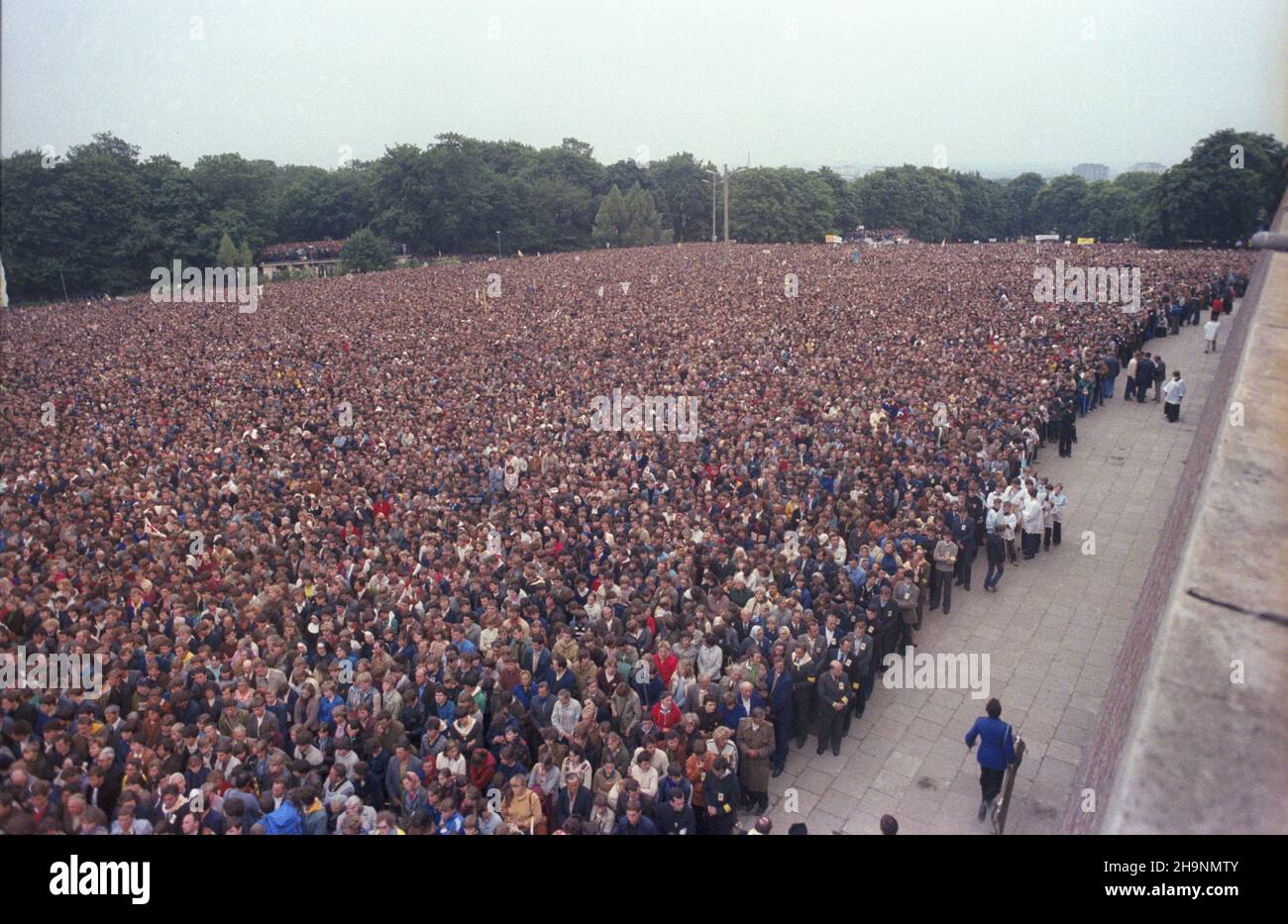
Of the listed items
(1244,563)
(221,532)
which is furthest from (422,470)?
(1244,563)

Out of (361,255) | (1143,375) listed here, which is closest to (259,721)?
(1143,375)

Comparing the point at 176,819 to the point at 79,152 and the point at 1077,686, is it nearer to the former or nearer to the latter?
the point at 1077,686

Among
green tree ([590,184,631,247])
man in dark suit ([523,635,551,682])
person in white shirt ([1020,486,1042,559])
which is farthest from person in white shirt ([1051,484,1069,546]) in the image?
green tree ([590,184,631,247])

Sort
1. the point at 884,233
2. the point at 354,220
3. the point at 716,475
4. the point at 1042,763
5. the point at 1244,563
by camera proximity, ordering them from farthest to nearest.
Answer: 1. the point at 884,233
2. the point at 354,220
3. the point at 716,475
4. the point at 1042,763
5. the point at 1244,563

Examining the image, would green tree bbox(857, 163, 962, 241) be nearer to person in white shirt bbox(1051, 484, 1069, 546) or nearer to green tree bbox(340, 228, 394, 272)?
green tree bbox(340, 228, 394, 272)

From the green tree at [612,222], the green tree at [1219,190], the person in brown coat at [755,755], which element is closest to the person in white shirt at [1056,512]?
the person in brown coat at [755,755]

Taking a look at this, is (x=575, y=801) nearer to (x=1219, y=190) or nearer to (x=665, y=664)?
(x=665, y=664)
